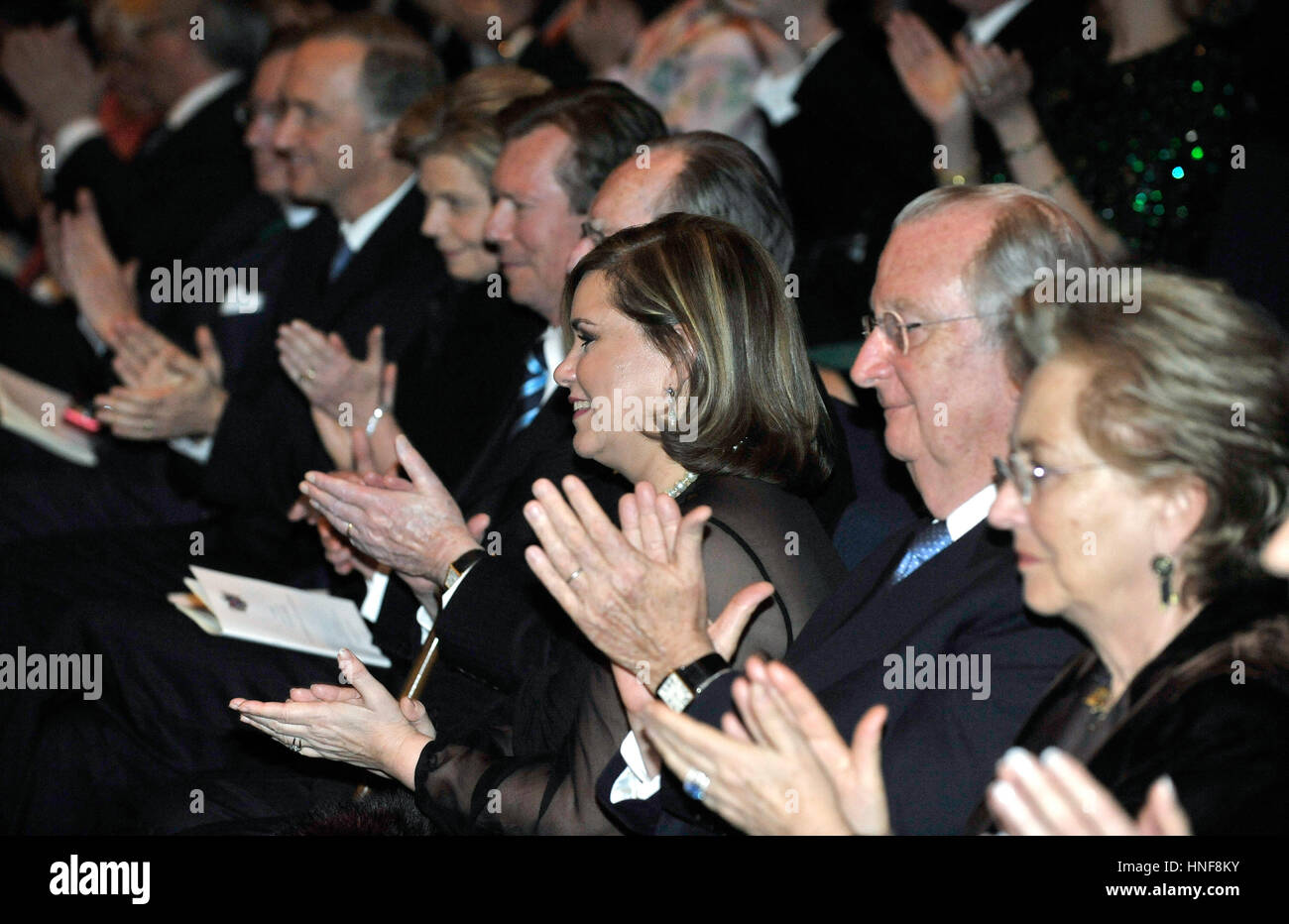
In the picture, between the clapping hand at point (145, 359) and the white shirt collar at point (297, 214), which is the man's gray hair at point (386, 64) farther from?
the clapping hand at point (145, 359)

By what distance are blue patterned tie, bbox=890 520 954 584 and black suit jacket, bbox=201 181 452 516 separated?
1.78 metres

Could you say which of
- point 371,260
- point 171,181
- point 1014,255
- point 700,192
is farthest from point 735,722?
point 171,181

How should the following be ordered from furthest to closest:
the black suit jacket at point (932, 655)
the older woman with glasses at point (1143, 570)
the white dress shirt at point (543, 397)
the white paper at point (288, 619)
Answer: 1. the white dress shirt at point (543, 397)
2. the white paper at point (288, 619)
3. the black suit jacket at point (932, 655)
4. the older woman with glasses at point (1143, 570)

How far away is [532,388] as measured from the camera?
9.45 ft

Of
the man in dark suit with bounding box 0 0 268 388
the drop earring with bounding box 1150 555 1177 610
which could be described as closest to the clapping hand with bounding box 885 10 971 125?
the drop earring with bounding box 1150 555 1177 610

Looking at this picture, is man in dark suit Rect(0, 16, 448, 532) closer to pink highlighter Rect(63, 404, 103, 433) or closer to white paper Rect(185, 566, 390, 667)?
pink highlighter Rect(63, 404, 103, 433)

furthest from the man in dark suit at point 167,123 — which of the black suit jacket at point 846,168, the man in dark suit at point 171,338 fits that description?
the black suit jacket at point 846,168

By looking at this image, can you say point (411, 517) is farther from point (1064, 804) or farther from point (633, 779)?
point (1064, 804)

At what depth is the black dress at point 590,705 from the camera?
5.75 ft

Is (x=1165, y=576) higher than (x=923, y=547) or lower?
lower

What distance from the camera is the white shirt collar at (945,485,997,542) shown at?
1.78 m

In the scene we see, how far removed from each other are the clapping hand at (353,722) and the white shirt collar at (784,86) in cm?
234

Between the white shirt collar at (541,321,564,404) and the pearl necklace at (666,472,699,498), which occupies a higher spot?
the white shirt collar at (541,321,564,404)

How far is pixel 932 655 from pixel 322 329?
2351 mm
